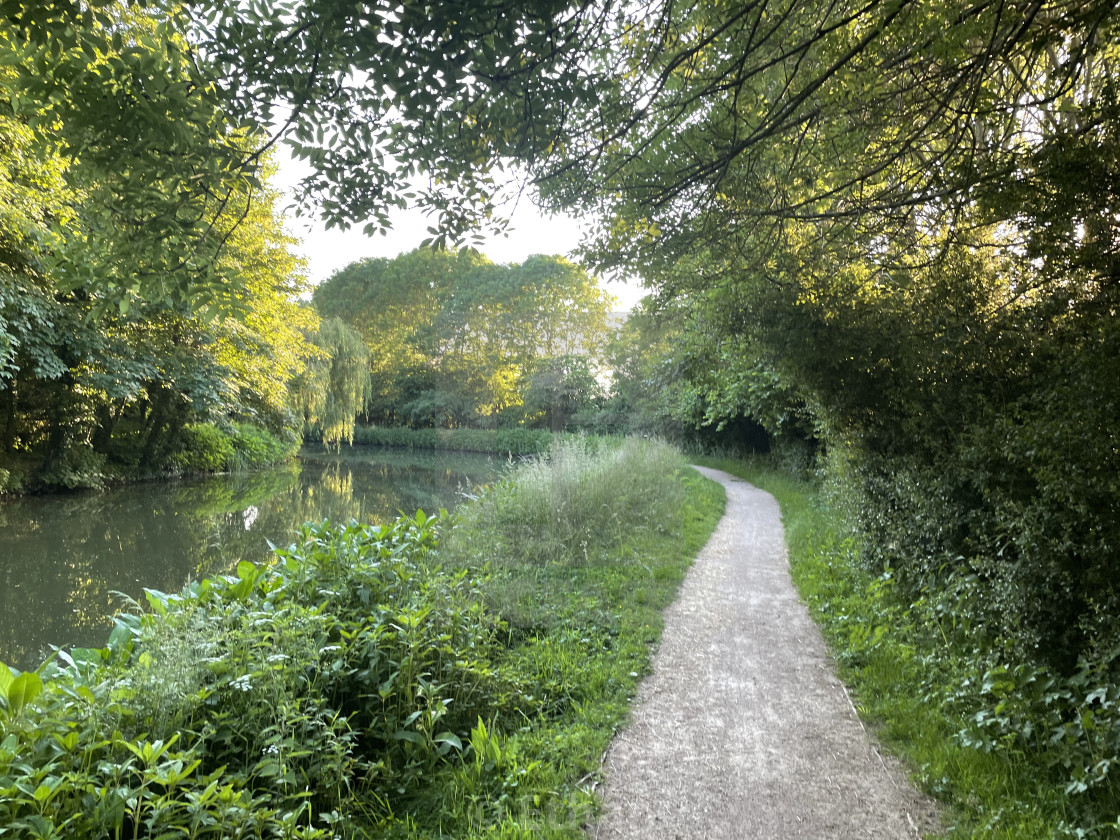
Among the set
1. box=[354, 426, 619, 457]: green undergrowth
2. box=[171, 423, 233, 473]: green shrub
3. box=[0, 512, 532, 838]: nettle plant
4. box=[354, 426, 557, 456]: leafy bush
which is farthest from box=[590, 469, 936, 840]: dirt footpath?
box=[354, 426, 557, 456]: leafy bush

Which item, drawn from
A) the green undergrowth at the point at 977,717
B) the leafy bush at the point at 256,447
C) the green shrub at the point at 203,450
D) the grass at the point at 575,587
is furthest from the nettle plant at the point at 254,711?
the leafy bush at the point at 256,447

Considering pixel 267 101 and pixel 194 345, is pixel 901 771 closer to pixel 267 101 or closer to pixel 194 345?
pixel 267 101

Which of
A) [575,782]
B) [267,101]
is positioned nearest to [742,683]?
[575,782]

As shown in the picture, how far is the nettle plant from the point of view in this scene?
2393 millimetres

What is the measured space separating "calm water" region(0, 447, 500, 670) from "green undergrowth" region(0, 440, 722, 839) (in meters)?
2.85

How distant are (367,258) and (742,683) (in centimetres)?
4059

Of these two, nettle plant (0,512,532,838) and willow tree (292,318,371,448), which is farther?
willow tree (292,318,371,448)

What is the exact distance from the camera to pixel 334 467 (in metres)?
25.5

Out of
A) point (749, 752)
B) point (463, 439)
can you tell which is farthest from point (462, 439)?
point (749, 752)

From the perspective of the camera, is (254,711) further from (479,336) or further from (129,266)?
(479,336)

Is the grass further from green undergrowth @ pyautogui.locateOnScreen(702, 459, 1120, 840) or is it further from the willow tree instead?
the willow tree

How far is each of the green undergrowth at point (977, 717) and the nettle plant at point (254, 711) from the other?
90.6 inches

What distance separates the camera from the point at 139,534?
1124cm

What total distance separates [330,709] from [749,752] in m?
2.26
